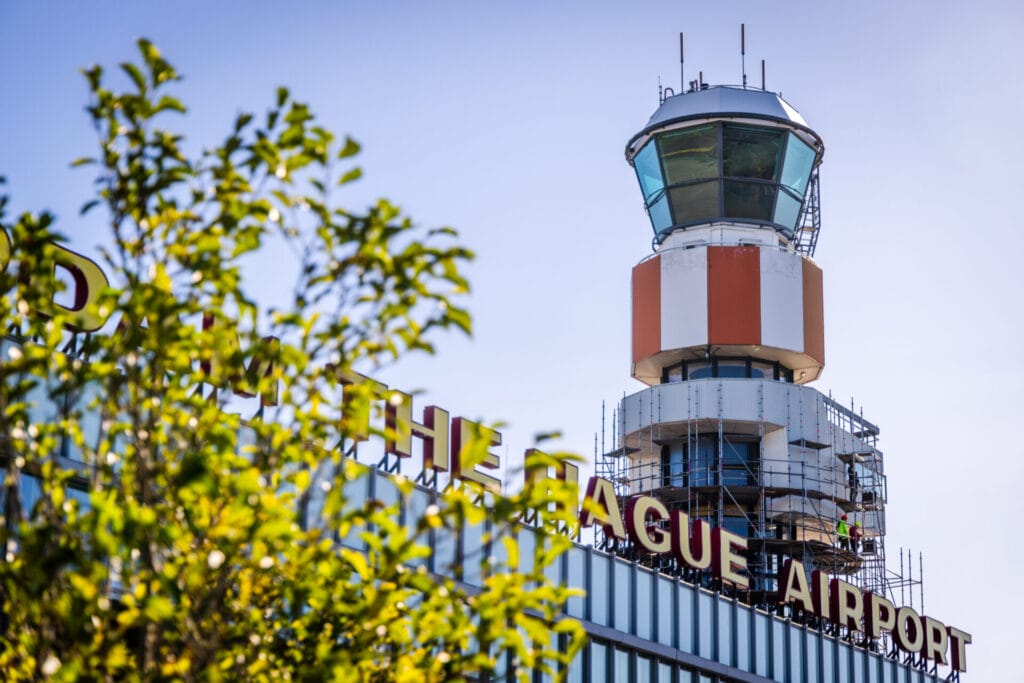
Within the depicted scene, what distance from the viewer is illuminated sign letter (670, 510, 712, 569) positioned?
54312 millimetres

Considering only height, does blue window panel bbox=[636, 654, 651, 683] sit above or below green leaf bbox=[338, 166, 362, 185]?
above

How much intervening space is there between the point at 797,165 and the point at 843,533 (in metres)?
17.4

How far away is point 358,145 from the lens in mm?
Answer: 14344

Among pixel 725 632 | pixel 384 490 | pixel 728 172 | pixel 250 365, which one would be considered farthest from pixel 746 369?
pixel 250 365

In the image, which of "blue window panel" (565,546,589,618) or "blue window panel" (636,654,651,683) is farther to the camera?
"blue window panel" (636,654,651,683)

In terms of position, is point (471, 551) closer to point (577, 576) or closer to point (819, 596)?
point (577, 576)

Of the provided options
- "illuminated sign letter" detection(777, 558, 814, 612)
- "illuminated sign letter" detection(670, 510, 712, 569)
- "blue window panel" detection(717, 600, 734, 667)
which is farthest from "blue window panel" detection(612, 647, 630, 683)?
"illuminated sign letter" detection(777, 558, 814, 612)

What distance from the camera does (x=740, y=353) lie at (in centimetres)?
7531

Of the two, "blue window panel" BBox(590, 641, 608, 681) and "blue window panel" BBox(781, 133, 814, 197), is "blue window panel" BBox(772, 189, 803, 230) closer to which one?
"blue window panel" BBox(781, 133, 814, 197)

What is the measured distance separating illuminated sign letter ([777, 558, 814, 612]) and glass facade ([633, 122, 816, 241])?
22150mm

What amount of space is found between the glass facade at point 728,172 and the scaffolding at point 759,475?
27.4ft

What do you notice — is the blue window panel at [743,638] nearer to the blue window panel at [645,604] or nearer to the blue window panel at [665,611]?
the blue window panel at [665,611]

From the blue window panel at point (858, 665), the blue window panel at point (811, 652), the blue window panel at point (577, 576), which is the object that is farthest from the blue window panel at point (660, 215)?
the blue window panel at point (577, 576)

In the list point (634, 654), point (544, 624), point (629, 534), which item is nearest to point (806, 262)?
point (629, 534)
